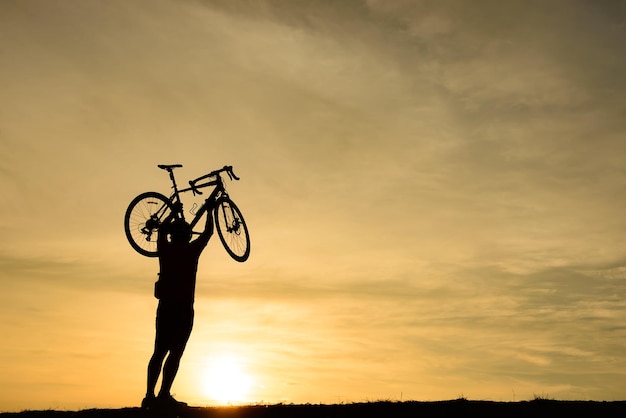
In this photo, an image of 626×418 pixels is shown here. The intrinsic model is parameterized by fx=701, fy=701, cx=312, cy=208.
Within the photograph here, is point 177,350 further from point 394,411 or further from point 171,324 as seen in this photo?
point 394,411

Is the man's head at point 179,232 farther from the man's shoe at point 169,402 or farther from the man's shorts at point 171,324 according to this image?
the man's shoe at point 169,402

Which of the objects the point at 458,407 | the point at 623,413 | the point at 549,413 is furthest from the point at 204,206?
the point at 623,413

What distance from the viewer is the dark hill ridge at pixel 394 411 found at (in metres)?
11.5

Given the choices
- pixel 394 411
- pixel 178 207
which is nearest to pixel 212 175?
pixel 178 207

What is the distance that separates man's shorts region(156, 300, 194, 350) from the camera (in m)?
12.5

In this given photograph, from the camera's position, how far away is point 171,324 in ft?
41.1

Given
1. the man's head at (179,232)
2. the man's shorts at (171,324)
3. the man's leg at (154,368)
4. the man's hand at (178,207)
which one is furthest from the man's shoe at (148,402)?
the man's hand at (178,207)

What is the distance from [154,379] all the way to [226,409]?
4.58ft

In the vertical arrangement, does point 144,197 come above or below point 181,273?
above

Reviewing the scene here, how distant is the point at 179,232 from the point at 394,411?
16.4 feet

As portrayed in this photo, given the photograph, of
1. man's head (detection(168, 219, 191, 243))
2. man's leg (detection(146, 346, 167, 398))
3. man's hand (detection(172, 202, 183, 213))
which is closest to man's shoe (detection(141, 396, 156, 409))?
man's leg (detection(146, 346, 167, 398))

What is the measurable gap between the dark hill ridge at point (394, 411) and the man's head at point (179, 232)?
9.93ft

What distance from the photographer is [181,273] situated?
12555 millimetres

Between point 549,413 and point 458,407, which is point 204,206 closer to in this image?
point 458,407
